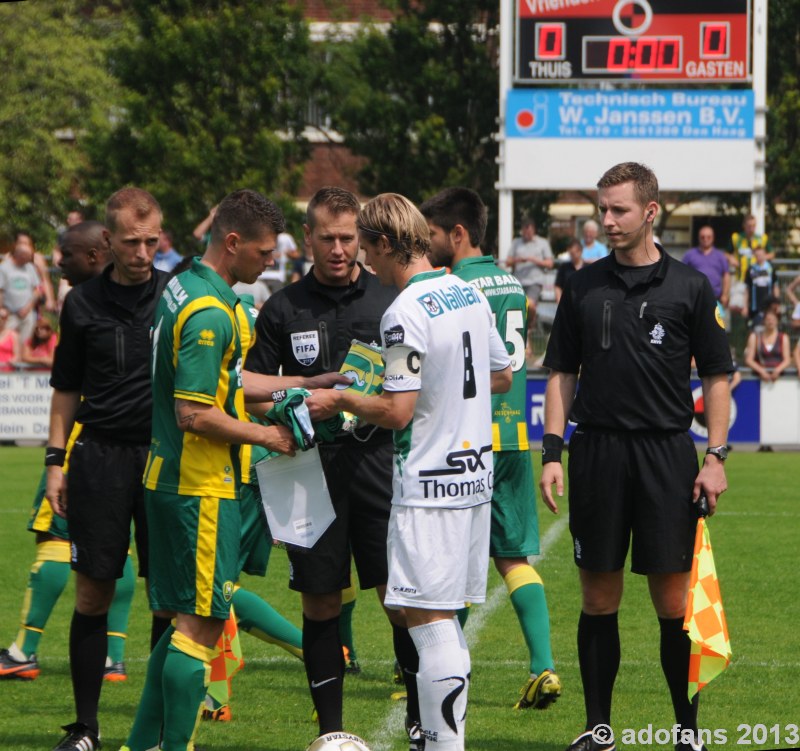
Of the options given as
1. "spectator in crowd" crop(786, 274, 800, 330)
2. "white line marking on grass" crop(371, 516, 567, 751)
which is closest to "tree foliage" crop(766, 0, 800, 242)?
"spectator in crowd" crop(786, 274, 800, 330)

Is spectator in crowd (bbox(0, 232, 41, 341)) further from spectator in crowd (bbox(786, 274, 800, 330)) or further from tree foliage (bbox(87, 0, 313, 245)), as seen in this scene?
spectator in crowd (bbox(786, 274, 800, 330))

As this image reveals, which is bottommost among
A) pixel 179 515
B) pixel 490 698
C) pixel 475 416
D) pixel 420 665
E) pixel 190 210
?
pixel 490 698

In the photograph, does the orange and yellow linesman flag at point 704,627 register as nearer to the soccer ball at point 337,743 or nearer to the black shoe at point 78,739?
the soccer ball at point 337,743

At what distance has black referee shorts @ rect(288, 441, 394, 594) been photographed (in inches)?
221

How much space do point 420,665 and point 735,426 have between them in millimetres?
13772

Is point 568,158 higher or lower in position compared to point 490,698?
higher

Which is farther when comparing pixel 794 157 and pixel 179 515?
pixel 794 157

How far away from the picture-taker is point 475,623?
8.44m

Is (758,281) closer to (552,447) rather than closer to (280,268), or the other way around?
(280,268)

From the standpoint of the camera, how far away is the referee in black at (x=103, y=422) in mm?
5922

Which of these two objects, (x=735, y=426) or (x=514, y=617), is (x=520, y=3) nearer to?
(x=735, y=426)

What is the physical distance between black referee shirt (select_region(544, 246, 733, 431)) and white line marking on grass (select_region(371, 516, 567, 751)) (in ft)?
5.12

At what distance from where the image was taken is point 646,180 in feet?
18.8

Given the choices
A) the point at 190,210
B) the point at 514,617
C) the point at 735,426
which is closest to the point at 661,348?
the point at 514,617
